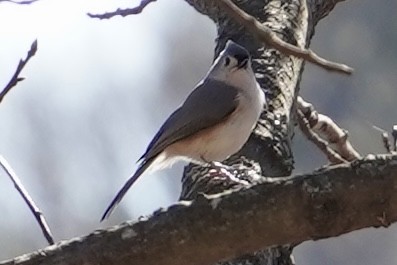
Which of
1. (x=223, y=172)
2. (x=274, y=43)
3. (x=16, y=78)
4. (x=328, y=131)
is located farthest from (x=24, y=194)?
(x=328, y=131)

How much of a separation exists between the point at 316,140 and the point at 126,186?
0.42 metres

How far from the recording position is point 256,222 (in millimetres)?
1185

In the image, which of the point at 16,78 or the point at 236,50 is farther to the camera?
the point at 236,50

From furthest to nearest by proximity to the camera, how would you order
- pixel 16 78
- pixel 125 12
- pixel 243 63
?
1. pixel 243 63
2. pixel 125 12
3. pixel 16 78

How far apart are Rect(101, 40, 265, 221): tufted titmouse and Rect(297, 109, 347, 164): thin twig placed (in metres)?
0.09

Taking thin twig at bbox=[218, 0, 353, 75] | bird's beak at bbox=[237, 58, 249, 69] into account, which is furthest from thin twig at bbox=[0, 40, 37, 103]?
bird's beak at bbox=[237, 58, 249, 69]

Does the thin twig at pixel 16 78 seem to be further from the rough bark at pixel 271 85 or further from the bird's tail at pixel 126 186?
the bird's tail at pixel 126 186

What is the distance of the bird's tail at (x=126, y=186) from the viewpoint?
2154mm

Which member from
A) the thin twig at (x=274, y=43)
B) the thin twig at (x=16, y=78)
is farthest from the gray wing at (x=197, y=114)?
the thin twig at (x=274, y=43)

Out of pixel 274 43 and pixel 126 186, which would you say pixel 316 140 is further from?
pixel 274 43

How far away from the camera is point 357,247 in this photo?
267 inches

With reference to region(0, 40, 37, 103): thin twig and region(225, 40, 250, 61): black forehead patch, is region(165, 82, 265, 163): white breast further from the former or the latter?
region(0, 40, 37, 103): thin twig

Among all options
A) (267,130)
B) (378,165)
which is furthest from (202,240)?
(267,130)

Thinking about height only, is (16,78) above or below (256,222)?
above
